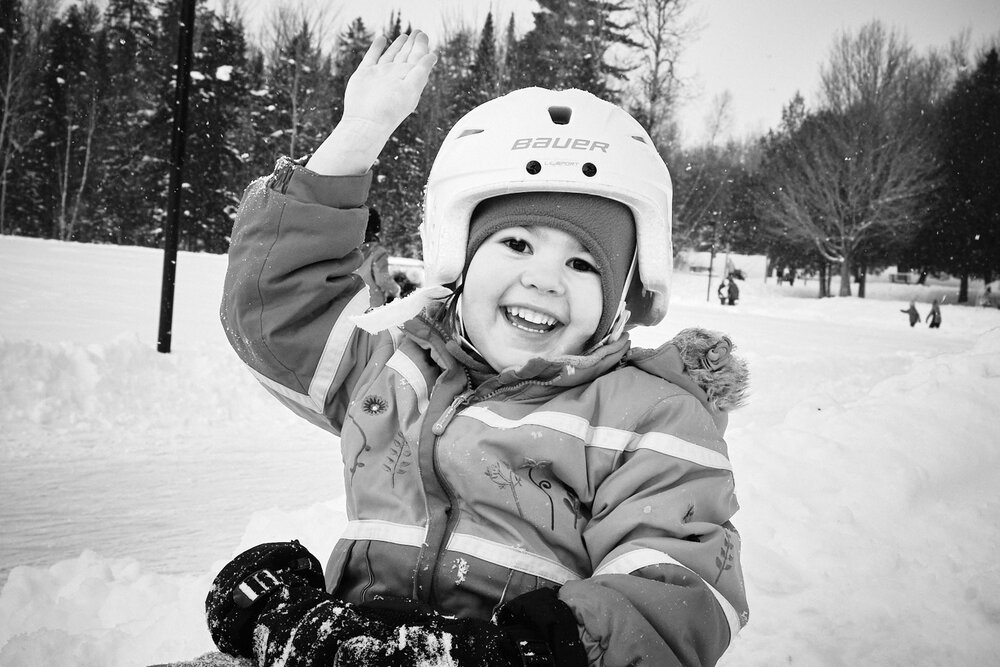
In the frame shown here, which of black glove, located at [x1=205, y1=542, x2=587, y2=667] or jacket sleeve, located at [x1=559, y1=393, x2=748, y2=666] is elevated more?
jacket sleeve, located at [x1=559, y1=393, x2=748, y2=666]

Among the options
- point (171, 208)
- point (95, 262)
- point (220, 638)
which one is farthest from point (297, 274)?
point (95, 262)

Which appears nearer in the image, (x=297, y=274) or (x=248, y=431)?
(x=297, y=274)

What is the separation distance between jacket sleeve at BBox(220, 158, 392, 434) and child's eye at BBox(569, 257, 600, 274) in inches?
23.9

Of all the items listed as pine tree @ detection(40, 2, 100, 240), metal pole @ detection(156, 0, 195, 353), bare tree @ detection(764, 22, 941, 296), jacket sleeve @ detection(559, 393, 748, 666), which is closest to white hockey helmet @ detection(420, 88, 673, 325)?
jacket sleeve @ detection(559, 393, 748, 666)

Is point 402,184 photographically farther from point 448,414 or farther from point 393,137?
point 448,414

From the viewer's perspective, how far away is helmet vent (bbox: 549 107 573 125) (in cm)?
200

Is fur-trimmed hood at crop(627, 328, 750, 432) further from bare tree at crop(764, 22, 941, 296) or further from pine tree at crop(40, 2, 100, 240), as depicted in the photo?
bare tree at crop(764, 22, 941, 296)

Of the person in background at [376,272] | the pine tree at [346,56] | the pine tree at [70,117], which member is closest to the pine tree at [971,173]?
the pine tree at [346,56]

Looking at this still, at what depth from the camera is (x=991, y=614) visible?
2.38 m

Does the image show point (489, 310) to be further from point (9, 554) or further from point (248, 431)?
point (248, 431)

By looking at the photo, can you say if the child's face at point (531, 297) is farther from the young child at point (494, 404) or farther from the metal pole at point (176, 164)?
the metal pole at point (176, 164)

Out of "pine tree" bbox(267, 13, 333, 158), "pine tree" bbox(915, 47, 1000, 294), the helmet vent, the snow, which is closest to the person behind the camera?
the helmet vent

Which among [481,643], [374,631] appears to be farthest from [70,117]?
[481,643]

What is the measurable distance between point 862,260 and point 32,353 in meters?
37.4
